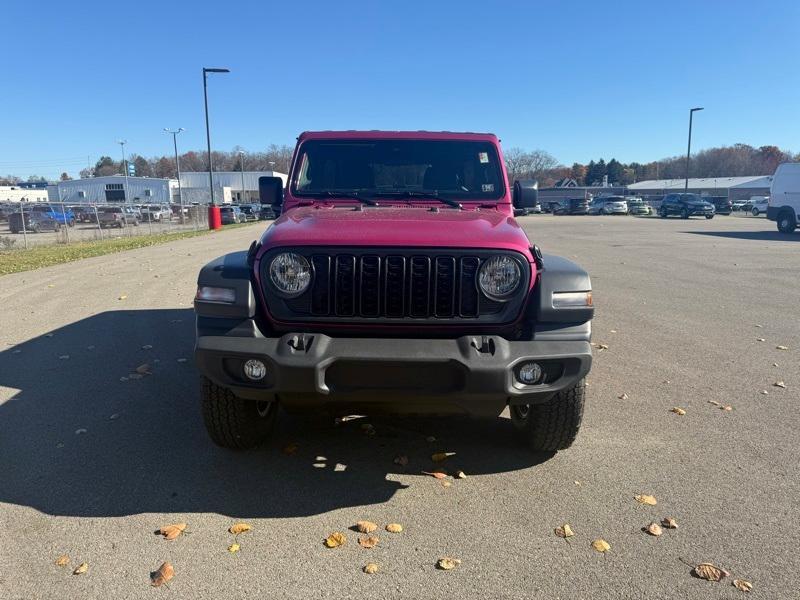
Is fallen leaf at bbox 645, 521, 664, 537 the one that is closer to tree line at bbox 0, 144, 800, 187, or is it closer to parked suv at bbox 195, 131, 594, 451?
parked suv at bbox 195, 131, 594, 451

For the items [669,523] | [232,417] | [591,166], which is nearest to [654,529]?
[669,523]

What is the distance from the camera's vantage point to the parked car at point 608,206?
5088 centimetres

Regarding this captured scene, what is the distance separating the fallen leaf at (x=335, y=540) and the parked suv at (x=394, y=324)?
25.0 inches

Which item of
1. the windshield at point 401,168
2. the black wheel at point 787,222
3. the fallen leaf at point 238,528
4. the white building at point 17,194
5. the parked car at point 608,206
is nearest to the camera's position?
the fallen leaf at point 238,528

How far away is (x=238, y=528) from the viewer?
294 centimetres

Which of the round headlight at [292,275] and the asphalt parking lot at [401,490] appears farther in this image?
the round headlight at [292,275]

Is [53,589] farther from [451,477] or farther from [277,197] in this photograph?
[277,197]

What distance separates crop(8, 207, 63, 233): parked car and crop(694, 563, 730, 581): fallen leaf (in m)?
27.9

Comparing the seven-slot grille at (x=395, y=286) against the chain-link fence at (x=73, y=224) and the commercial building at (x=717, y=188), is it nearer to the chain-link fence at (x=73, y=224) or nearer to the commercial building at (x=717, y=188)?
the chain-link fence at (x=73, y=224)

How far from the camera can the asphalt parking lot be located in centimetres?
258

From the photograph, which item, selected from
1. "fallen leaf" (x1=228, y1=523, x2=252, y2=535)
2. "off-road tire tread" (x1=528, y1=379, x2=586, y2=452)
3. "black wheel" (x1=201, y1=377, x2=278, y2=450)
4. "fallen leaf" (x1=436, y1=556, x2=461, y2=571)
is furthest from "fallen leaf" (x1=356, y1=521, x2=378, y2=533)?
"off-road tire tread" (x1=528, y1=379, x2=586, y2=452)

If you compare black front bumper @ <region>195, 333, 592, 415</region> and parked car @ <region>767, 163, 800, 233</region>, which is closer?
black front bumper @ <region>195, 333, 592, 415</region>

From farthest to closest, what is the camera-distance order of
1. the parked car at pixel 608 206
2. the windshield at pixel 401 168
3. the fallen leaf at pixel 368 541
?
1. the parked car at pixel 608 206
2. the windshield at pixel 401 168
3. the fallen leaf at pixel 368 541

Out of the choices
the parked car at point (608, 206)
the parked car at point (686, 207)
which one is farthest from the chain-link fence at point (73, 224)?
the parked car at point (608, 206)
